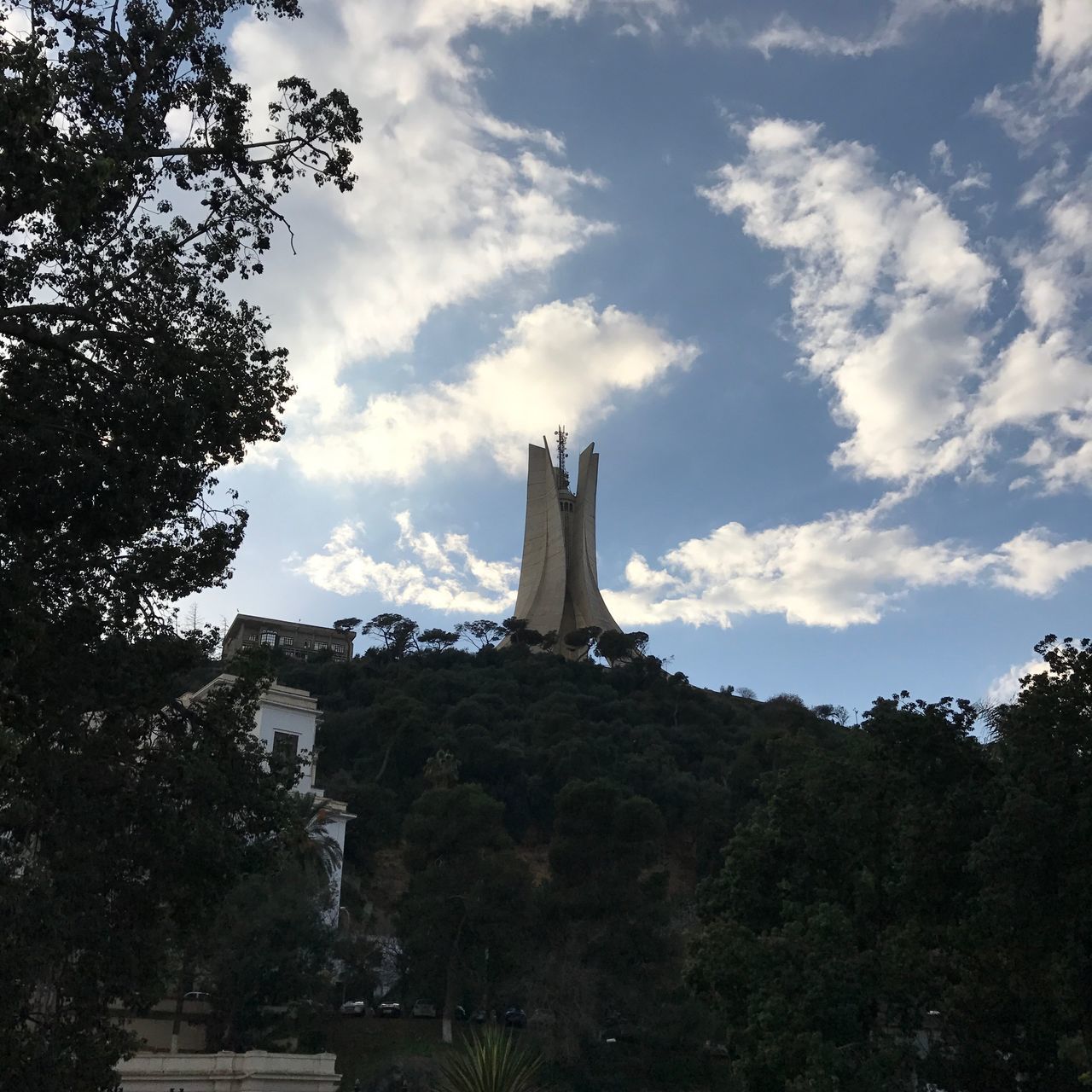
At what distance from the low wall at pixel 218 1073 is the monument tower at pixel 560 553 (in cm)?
6485

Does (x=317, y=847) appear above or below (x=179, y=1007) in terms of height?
above

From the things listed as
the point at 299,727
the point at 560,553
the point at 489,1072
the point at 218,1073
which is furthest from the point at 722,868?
the point at 560,553

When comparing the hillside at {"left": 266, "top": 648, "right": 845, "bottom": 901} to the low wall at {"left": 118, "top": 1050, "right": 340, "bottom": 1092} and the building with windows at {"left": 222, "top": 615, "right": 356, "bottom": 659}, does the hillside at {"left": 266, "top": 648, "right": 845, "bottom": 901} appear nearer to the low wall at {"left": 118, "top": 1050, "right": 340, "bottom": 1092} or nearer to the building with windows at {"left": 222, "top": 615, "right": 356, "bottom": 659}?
the building with windows at {"left": 222, "top": 615, "right": 356, "bottom": 659}

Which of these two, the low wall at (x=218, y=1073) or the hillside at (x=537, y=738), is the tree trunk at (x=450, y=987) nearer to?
the hillside at (x=537, y=738)

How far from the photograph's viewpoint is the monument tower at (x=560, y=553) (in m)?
88.4

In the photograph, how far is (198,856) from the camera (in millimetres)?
11695

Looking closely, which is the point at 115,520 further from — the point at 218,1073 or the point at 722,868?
the point at 722,868

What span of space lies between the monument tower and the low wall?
64.8 metres

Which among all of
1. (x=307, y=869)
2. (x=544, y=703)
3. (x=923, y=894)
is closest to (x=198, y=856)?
(x=923, y=894)

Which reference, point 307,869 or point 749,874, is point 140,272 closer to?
point 749,874

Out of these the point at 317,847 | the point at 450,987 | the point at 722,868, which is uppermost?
the point at 317,847

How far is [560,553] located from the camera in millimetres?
89438

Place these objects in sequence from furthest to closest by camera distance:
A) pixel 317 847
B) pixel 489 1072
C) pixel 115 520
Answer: pixel 317 847, pixel 489 1072, pixel 115 520

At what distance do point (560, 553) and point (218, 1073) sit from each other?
226 feet
